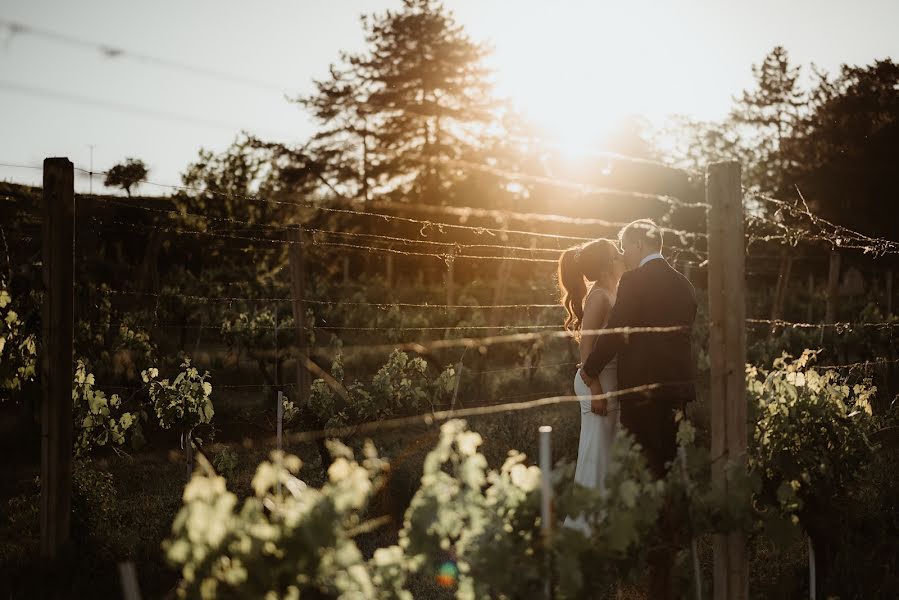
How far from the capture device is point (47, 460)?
4.11 m

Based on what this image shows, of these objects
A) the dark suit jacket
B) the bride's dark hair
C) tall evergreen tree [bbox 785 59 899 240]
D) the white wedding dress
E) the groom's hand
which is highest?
tall evergreen tree [bbox 785 59 899 240]

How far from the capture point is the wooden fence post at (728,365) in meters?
3.27

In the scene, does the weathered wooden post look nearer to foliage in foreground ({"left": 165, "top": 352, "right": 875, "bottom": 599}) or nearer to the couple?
foliage in foreground ({"left": 165, "top": 352, "right": 875, "bottom": 599})

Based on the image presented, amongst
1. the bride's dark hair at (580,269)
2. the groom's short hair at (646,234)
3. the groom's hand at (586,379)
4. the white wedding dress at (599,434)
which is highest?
the groom's short hair at (646,234)

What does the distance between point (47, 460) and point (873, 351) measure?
11591 mm

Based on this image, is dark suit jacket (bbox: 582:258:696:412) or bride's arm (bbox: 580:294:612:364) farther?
bride's arm (bbox: 580:294:612:364)

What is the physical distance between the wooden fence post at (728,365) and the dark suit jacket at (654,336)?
0.45 metres

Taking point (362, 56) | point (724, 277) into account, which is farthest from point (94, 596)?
point (362, 56)

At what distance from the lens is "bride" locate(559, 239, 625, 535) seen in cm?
409

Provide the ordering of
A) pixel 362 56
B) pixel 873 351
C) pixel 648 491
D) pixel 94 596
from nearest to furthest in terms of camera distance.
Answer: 1. pixel 648 491
2. pixel 94 596
3. pixel 873 351
4. pixel 362 56

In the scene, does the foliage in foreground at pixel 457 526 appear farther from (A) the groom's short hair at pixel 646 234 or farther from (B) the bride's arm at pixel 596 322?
(A) the groom's short hair at pixel 646 234

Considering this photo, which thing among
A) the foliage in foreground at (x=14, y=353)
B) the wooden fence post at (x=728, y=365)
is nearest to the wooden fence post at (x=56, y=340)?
the foliage in foreground at (x=14, y=353)

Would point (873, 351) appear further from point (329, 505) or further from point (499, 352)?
point (329, 505)

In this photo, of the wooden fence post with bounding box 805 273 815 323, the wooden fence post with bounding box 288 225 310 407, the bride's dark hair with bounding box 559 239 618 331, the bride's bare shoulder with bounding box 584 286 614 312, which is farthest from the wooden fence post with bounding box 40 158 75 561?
the wooden fence post with bounding box 805 273 815 323
